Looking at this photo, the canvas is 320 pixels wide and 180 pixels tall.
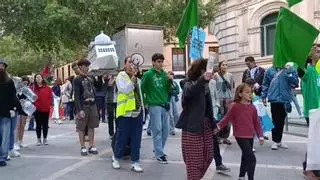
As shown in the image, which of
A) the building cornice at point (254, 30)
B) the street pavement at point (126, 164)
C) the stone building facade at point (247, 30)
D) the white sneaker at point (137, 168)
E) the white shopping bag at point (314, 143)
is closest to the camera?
the white shopping bag at point (314, 143)

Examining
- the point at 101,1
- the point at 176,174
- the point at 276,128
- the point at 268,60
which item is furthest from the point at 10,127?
the point at 101,1

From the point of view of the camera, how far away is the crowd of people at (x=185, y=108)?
6.95 metres

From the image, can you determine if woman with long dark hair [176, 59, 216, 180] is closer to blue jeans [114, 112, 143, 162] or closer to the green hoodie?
blue jeans [114, 112, 143, 162]

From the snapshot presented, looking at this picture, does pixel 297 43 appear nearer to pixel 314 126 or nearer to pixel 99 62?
pixel 314 126

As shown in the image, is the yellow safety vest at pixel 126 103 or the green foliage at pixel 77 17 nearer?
the yellow safety vest at pixel 126 103

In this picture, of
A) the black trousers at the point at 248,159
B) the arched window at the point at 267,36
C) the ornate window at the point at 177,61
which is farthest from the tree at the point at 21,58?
A: the black trousers at the point at 248,159

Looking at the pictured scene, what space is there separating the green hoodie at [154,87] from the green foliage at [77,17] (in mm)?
13547

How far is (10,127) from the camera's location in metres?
9.66

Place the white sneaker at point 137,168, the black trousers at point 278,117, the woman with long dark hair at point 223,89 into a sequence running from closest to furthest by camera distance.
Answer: the white sneaker at point 137,168 < the black trousers at point 278,117 < the woman with long dark hair at point 223,89

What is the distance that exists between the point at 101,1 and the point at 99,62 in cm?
1466

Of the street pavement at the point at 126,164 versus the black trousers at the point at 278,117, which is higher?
the black trousers at the point at 278,117

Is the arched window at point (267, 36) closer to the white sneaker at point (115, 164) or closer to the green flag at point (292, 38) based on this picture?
the white sneaker at point (115, 164)

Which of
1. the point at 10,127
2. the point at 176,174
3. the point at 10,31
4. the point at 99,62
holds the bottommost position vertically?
the point at 176,174

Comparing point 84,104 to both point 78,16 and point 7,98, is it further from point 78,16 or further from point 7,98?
point 78,16
